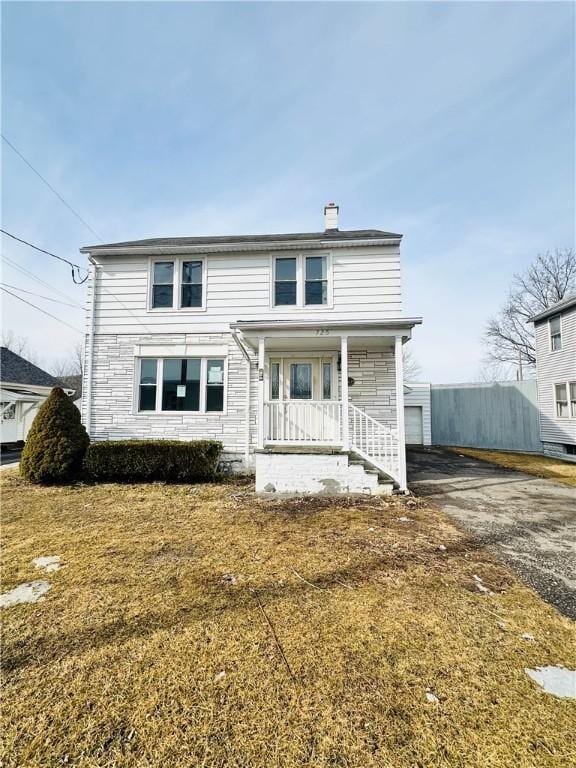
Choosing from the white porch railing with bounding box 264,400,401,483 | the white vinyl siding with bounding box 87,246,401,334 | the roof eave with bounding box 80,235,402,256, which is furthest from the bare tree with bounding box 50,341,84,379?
the white porch railing with bounding box 264,400,401,483

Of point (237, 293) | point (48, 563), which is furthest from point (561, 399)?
point (48, 563)

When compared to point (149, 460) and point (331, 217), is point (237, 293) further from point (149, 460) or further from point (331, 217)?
point (149, 460)

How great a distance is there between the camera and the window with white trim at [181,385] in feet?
29.9

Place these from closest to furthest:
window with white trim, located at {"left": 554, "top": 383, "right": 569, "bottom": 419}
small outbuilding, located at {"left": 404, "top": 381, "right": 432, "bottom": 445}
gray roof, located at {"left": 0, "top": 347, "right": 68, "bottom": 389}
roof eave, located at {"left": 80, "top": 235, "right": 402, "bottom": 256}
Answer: roof eave, located at {"left": 80, "top": 235, "right": 402, "bottom": 256} < window with white trim, located at {"left": 554, "top": 383, "right": 569, "bottom": 419} < gray roof, located at {"left": 0, "top": 347, "right": 68, "bottom": 389} < small outbuilding, located at {"left": 404, "top": 381, "right": 432, "bottom": 445}

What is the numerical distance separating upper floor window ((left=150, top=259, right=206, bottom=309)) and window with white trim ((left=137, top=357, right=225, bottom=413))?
5.18 ft

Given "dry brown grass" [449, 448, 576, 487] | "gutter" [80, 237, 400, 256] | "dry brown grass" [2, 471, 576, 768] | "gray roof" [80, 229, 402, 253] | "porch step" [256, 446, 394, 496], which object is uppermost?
"gray roof" [80, 229, 402, 253]

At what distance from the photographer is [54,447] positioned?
769 centimetres

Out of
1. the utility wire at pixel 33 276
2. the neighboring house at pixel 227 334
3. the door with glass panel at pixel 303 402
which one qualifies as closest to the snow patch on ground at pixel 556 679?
the door with glass panel at pixel 303 402

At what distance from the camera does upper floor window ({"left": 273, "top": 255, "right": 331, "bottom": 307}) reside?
30.2 ft

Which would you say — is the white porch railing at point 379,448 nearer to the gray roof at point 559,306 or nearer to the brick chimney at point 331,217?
the brick chimney at point 331,217

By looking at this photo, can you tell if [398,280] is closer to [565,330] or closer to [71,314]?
[565,330]

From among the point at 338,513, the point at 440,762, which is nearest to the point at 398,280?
the point at 338,513

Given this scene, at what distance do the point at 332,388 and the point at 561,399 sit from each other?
10931 millimetres

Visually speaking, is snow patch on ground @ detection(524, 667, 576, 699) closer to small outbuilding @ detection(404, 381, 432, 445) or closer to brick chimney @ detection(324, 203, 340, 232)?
brick chimney @ detection(324, 203, 340, 232)
